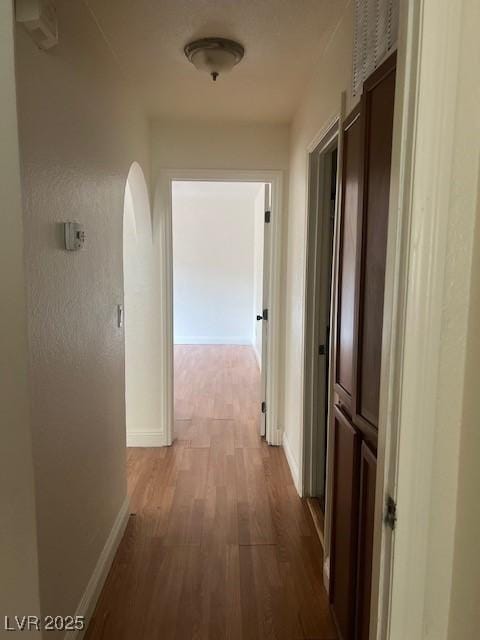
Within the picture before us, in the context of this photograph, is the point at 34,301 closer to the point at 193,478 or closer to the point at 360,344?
the point at 360,344

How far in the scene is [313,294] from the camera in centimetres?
262

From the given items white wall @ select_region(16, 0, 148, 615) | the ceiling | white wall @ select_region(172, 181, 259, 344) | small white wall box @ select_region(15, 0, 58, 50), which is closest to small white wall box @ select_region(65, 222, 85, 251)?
white wall @ select_region(16, 0, 148, 615)

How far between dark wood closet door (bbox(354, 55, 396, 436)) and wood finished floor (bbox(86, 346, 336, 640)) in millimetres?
1012

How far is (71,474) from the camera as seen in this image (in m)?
1.63

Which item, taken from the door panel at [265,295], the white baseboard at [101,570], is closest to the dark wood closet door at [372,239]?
the white baseboard at [101,570]

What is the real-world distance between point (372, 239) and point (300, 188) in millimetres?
1652

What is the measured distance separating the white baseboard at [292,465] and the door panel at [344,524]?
39.6 inches

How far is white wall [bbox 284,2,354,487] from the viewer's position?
74.5 inches

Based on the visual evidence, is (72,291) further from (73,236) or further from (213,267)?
(213,267)

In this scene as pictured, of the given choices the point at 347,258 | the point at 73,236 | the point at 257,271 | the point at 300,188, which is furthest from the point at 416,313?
the point at 257,271

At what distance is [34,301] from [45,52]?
785mm

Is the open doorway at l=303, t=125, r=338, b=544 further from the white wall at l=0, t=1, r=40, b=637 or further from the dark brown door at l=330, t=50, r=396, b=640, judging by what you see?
the white wall at l=0, t=1, r=40, b=637

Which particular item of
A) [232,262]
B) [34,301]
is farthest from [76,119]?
[232,262]

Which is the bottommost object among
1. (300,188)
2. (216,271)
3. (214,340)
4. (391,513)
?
(214,340)
